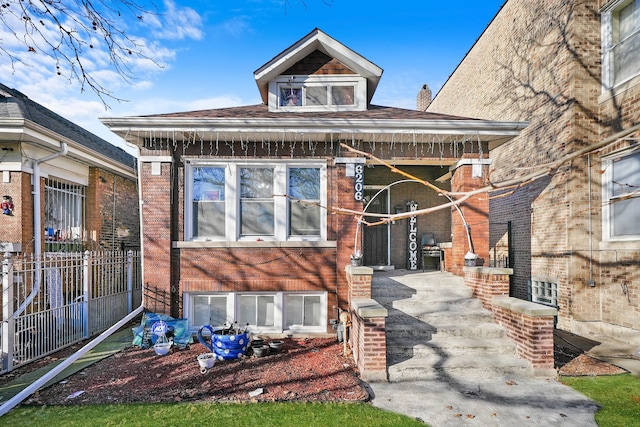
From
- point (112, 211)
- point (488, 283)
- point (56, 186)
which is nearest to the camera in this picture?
point (488, 283)

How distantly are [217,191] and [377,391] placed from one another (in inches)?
207

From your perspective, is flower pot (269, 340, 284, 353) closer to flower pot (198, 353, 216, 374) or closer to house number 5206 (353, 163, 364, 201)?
flower pot (198, 353, 216, 374)

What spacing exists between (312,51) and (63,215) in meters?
7.69

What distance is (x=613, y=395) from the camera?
485 centimetres

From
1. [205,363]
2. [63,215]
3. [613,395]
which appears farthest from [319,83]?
[613,395]

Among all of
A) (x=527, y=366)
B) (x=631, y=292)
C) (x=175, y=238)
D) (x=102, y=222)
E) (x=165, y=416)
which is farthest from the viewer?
(x=102, y=222)

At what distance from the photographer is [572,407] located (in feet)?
15.0

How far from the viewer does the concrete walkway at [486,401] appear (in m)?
4.32

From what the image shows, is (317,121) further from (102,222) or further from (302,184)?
(102,222)

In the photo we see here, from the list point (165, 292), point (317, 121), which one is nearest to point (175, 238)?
point (165, 292)

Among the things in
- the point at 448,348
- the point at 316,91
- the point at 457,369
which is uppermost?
the point at 316,91

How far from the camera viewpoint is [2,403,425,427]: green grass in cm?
415

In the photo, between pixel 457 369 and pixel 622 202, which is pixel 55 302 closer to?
pixel 457 369

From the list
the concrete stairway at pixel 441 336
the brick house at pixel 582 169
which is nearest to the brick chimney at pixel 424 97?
the brick house at pixel 582 169
